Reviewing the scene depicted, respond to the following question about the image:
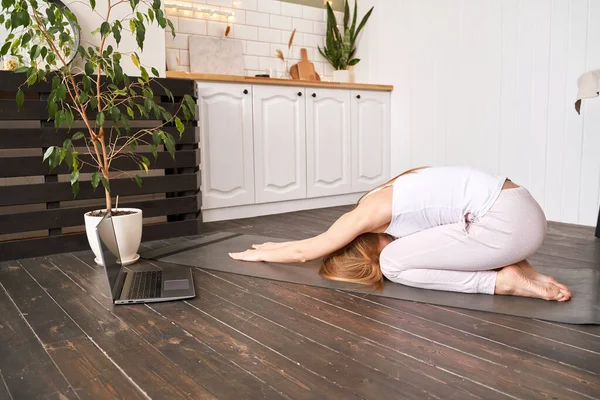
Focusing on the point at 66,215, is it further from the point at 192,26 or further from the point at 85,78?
the point at 192,26

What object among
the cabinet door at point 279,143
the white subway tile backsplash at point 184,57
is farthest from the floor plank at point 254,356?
the white subway tile backsplash at point 184,57

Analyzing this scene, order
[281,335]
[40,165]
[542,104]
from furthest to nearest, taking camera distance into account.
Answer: [542,104] < [40,165] < [281,335]

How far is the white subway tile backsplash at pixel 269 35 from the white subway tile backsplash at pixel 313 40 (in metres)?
0.30

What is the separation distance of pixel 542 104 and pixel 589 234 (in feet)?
3.09

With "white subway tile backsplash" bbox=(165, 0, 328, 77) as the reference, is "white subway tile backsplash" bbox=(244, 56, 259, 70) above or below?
below

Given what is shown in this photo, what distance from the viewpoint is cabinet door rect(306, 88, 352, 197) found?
13.7 ft

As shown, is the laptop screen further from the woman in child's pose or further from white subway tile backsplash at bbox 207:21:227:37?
white subway tile backsplash at bbox 207:21:227:37

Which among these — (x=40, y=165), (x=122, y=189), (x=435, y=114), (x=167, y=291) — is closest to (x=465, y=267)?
(x=167, y=291)

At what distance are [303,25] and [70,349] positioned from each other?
386 centimetres

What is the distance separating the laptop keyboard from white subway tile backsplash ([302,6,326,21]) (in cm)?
323

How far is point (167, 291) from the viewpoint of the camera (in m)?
2.01

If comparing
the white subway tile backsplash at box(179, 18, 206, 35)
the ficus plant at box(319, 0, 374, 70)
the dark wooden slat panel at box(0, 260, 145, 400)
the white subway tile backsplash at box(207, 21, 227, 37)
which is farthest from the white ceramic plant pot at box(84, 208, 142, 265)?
the ficus plant at box(319, 0, 374, 70)

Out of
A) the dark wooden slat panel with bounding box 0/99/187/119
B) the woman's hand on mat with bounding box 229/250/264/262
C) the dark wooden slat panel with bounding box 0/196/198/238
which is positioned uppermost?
the dark wooden slat panel with bounding box 0/99/187/119

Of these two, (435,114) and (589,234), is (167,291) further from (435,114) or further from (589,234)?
→ (435,114)
